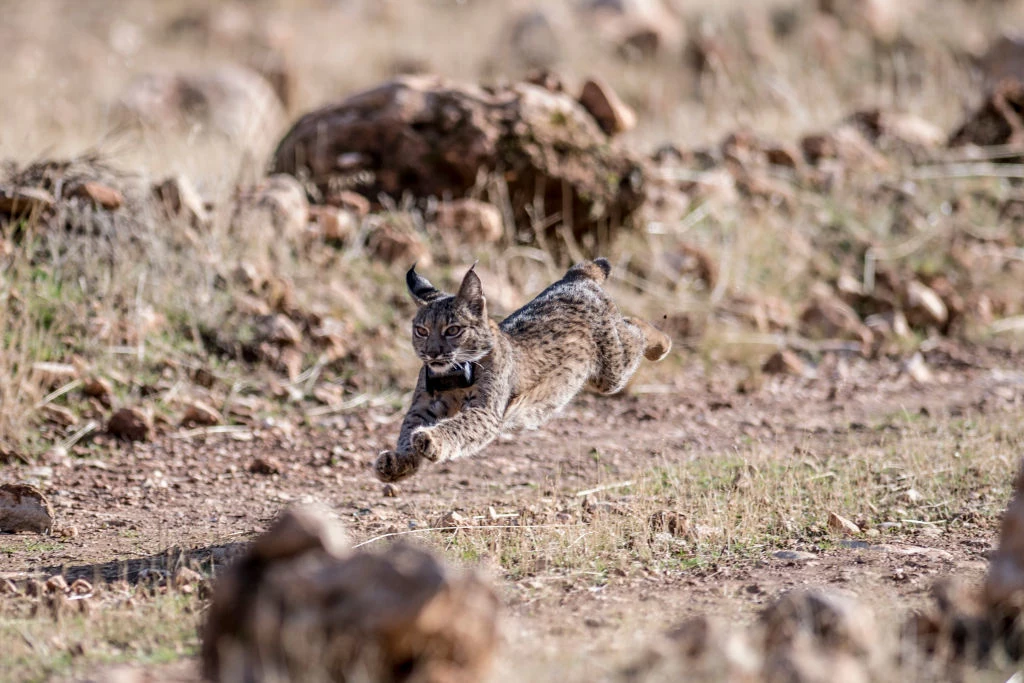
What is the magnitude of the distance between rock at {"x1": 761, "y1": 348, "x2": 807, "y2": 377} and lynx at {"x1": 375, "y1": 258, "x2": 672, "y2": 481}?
296 cm

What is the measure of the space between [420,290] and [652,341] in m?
2.04

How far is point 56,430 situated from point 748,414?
5370 mm

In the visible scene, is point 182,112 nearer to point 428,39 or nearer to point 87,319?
point 428,39

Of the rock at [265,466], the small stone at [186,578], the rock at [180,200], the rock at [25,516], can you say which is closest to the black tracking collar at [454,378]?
the rock at [265,466]

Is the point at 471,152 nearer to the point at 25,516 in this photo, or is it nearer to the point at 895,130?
the point at 25,516

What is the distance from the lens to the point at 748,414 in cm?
1031

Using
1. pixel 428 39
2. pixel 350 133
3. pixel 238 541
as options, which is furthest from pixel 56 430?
pixel 428 39

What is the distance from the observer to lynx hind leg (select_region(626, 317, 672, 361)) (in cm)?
888

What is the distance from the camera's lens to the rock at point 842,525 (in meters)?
6.91

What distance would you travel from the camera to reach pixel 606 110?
13.7 meters

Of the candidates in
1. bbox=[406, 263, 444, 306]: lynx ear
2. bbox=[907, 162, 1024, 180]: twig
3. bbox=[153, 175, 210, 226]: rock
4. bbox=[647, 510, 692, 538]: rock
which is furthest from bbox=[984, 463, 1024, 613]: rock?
bbox=[907, 162, 1024, 180]: twig

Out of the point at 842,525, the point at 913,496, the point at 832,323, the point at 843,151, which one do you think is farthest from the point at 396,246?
the point at 843,151

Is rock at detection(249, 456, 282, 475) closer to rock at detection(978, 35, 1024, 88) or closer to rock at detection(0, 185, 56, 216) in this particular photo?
rock at detection(0, 185, 56, 216)

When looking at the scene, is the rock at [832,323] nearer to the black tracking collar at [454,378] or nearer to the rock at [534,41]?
the black tracking collar at [454,378]
